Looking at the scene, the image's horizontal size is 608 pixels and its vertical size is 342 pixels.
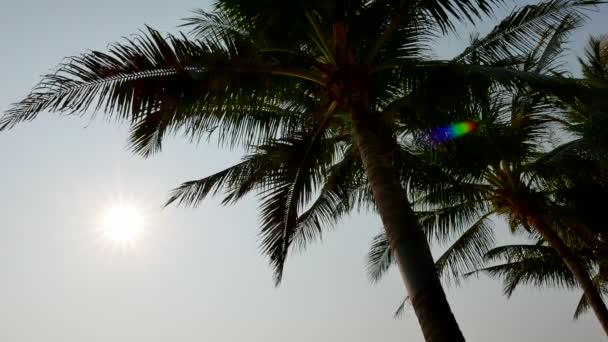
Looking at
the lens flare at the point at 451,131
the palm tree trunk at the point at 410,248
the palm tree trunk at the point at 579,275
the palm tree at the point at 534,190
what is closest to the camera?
the palm tree trunk at the point at 410,248

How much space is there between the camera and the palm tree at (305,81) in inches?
186

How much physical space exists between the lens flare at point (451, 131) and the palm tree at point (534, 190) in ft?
0.88

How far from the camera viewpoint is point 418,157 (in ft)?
26.5

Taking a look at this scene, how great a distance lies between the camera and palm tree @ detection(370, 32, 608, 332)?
324 inches

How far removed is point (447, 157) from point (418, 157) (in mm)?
483

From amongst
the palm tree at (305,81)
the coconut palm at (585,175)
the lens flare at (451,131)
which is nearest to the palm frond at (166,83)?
the palm tree at (305,81)

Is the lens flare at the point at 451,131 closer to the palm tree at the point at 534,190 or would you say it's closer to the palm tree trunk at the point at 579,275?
the palm tree at the point at 534,190

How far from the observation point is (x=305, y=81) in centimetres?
676

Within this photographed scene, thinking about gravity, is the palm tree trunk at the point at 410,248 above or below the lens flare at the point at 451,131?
below

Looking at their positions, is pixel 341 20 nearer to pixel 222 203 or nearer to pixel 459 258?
pixel 222 203

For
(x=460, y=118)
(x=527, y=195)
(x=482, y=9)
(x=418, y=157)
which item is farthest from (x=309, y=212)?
(x=527, y=195)

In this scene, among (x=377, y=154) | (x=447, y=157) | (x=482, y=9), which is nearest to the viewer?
(x=377, y=154)

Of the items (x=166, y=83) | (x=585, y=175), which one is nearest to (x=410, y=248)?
(x=166, y=83)

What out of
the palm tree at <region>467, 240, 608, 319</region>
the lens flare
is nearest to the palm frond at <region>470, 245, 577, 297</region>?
the palm tree at <region>467, 240, 608, 319</region>
